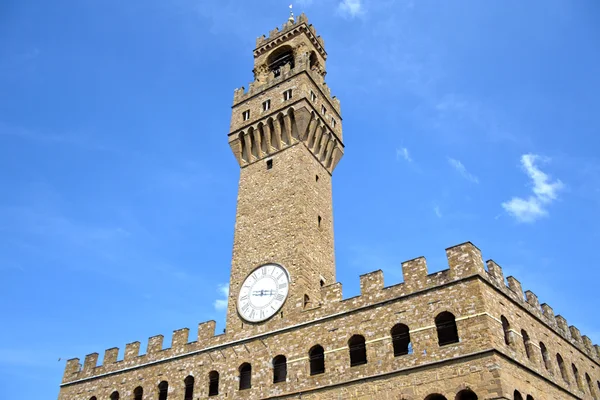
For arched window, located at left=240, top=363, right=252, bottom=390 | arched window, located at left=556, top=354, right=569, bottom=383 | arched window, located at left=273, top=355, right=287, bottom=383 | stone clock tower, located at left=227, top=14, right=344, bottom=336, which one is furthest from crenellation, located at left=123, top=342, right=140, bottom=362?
arched window, located at left=556, top=354, right=569, bottom=383

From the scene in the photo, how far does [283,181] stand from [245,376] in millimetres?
10713

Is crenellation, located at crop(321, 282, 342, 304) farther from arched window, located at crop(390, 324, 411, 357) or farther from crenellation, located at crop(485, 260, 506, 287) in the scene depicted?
crenellation, located at crop(485, 260, 506, 287)

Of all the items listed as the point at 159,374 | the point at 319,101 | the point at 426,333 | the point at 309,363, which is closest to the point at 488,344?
the point at 426,333

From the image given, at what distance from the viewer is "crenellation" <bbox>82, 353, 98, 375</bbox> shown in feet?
104

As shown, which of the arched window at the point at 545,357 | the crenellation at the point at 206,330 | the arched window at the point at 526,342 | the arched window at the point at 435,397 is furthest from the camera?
the crenellation at the point at 206,330

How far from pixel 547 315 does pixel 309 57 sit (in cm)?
2166

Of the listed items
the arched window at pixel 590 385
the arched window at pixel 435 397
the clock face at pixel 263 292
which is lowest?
the arched window at pixel 435 397

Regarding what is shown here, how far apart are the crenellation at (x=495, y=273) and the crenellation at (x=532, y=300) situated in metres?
2.96

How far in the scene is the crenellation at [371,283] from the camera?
23.8 m

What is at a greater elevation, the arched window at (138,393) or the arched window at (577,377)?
the arched window at (138,393)

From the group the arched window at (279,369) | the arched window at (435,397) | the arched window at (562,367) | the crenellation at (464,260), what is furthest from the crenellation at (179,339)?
the arched window at (562,367)

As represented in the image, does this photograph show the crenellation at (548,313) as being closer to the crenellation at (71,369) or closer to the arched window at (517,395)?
the arched window at (517,395)

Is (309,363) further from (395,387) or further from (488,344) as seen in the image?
(488,344)

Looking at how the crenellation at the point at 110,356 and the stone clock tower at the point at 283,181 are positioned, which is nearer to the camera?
the stone clock tower at the point at 283,181
